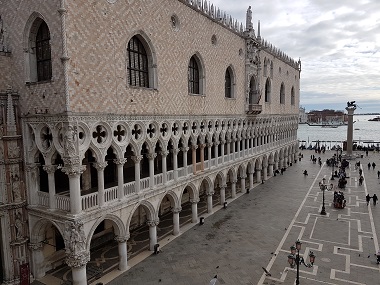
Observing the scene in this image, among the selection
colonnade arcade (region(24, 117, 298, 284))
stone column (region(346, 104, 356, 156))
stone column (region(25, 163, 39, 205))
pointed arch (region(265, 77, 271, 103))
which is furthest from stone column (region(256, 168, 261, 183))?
stone column (region(346, 104, 356, 156))

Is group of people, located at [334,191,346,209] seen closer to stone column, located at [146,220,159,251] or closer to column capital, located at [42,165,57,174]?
stone column, located at [146,220,159,251]

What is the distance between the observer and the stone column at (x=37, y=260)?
38.6 ft

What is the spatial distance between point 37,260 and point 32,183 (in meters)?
3.20

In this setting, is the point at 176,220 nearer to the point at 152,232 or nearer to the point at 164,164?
the point at 152,232

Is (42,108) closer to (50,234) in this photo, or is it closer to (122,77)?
(122,77)

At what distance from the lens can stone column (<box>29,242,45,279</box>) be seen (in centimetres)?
1176

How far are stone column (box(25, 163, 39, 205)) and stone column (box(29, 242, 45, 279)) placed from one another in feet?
5.81

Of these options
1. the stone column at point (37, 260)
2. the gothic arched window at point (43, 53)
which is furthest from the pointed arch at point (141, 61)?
the stone column at point (37, 260)

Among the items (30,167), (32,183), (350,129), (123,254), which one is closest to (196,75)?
(30,167)

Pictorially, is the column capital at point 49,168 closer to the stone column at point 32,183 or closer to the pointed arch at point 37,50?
the stone column at point 32,183

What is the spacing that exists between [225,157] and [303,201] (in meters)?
7.12

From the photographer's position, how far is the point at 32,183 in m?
11.6

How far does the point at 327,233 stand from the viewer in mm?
16328

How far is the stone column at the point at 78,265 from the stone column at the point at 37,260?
238 centimetres
